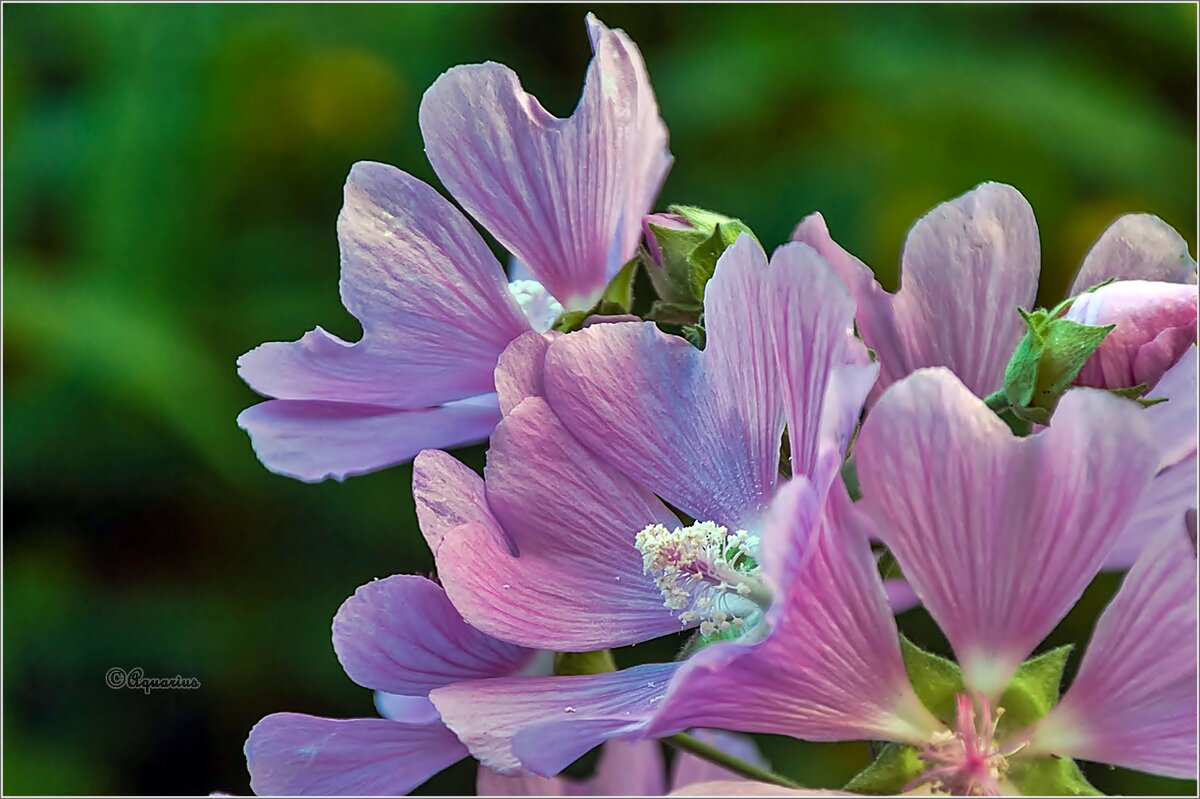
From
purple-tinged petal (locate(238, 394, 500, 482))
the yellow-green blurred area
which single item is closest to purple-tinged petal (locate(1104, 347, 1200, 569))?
purple-tinged petal (locate(238, 394, 500, 482))

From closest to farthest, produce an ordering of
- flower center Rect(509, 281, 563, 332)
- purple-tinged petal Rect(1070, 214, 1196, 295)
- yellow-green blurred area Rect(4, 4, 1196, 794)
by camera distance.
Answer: purple-tinged petal Rect(1070, 214, 1196, 295), flower center Rect(509, 281, 563, 332), yellow-green blurred area Rect(4, 4, 1196, 794)

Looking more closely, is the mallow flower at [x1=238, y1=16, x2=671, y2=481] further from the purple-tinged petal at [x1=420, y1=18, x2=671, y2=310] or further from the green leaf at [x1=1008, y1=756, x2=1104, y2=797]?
the green leaf at [x1=1008, y1=756, x2=1104, y2=797]

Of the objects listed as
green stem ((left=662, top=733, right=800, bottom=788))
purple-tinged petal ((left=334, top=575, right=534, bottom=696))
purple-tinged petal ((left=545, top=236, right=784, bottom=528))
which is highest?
purple-tinged petal ((left=545, top=236, right=784, bottom=528))

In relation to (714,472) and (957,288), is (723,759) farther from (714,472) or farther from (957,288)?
(957,288)

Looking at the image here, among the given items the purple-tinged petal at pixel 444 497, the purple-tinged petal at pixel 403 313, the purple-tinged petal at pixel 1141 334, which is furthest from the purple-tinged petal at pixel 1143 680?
the purple-tinged petal at pixel 403 313

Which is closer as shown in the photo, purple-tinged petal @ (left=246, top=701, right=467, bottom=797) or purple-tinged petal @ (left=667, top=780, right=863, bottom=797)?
purple-tinged petal @ (left=667, top=780, right=863, bottom=797)

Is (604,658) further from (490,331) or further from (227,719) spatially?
(227,719)

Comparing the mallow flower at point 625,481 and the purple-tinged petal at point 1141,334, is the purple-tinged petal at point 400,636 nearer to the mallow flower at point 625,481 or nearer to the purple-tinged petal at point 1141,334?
the mallow flower at point 625,481
